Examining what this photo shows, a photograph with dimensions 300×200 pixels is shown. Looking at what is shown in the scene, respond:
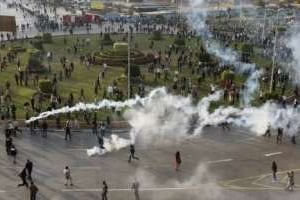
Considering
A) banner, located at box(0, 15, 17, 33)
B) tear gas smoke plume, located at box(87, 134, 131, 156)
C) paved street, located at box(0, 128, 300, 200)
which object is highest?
banner, located at box(0, 15, 17, 33)

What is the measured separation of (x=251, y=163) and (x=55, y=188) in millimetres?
9628

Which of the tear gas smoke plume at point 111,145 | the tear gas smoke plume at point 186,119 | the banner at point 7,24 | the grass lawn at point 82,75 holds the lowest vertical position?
the tear gas smoke plume at point 111,145

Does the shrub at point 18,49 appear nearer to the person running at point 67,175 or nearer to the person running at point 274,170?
the person running at point 67,175

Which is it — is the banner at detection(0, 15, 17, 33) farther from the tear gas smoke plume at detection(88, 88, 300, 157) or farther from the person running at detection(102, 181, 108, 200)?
the person running at detection(102, 181, 108, 200)

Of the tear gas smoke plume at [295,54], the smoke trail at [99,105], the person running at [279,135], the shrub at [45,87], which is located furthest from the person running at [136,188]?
the tear gas smoke plume at [295,54]

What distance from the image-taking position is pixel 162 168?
2730 centimetres

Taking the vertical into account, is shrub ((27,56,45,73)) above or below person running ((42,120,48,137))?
above

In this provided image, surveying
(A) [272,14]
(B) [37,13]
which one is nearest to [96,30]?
(B) [37,13]

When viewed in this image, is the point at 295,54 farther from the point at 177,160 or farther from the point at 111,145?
the point at 177,160

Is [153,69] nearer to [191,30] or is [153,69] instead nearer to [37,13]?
[191,30]

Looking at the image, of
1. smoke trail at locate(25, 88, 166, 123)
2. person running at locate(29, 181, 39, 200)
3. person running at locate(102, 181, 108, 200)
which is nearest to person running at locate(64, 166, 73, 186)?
person running at locate(29, 181, 39, 200)

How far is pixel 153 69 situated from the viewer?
46.9 m

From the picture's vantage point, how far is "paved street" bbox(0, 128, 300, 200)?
81.0ft

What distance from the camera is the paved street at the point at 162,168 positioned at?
81.0 feet
